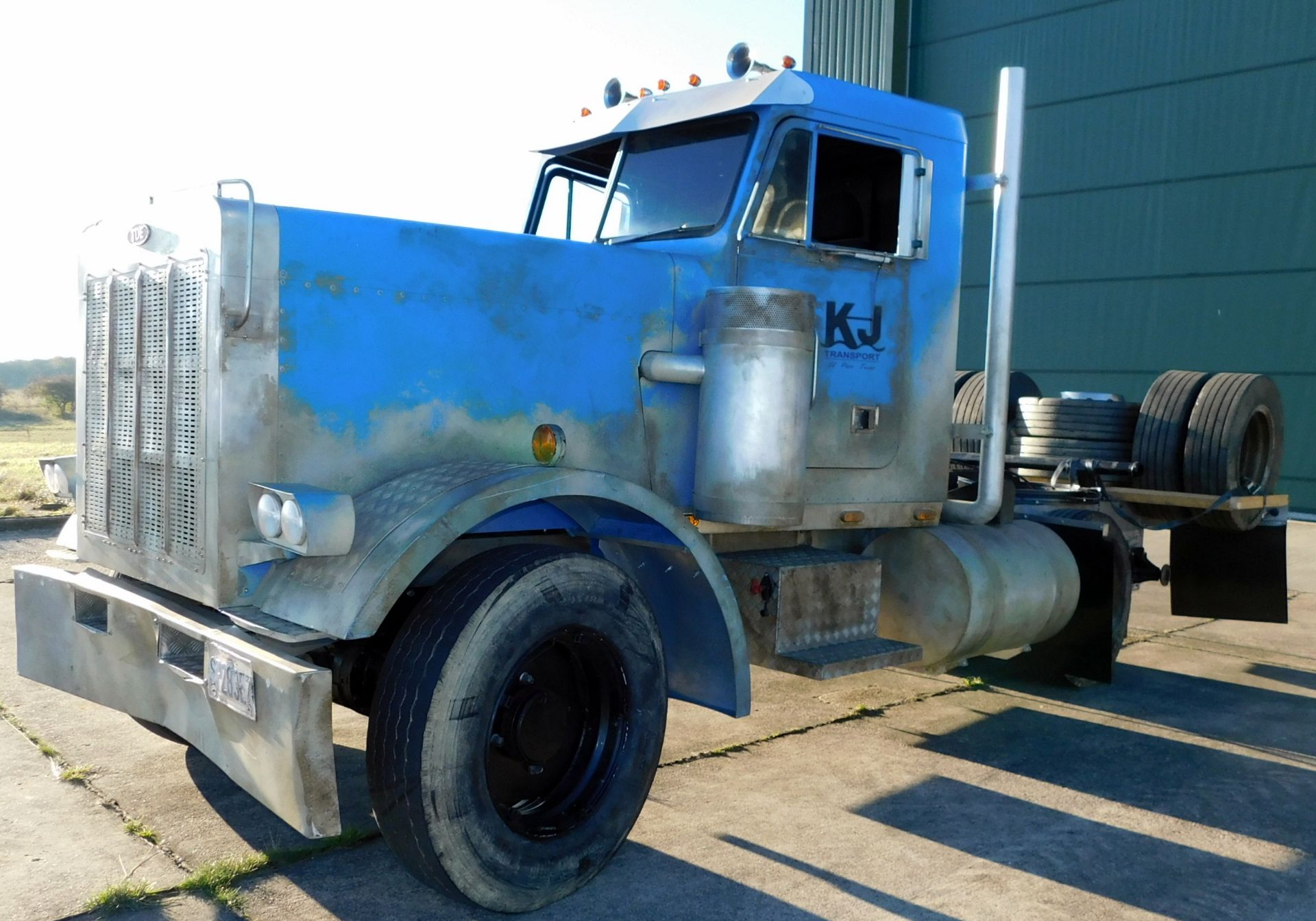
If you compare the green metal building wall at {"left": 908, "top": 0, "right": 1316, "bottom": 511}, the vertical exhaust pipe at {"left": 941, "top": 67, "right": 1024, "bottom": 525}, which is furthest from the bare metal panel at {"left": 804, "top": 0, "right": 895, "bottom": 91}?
the vertical exhaust pipe at {"left": 941, "top": 67, "right": 1024, "bottom": 525}

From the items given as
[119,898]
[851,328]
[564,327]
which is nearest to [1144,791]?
[851,328]

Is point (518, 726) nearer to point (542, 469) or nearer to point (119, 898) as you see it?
point (542, 469)

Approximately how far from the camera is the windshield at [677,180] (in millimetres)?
4406

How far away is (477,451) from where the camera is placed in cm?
373

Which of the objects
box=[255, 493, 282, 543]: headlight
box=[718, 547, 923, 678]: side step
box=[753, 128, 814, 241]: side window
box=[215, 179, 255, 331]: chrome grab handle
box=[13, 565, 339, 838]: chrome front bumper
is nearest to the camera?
box=[13, 565, 339, 838]: chrome front bumper

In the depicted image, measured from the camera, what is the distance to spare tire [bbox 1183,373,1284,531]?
6.70 metres

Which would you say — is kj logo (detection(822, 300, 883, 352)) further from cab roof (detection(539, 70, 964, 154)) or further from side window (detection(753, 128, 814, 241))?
cab roof (detection(539, 70, 964, 154))

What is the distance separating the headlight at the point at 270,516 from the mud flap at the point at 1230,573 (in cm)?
588

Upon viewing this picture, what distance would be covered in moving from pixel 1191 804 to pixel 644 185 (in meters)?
3.30

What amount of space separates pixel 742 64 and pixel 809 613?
2224mm

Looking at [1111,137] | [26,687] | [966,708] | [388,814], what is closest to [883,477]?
[966,708]

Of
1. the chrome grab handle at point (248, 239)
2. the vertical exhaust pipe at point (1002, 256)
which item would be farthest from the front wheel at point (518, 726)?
the vertical exhaust pipe at point (1002, 256)

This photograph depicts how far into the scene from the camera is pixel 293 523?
9.95 ft

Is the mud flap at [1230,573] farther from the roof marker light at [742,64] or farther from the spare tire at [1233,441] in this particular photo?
the roof marker light at [742,64]
